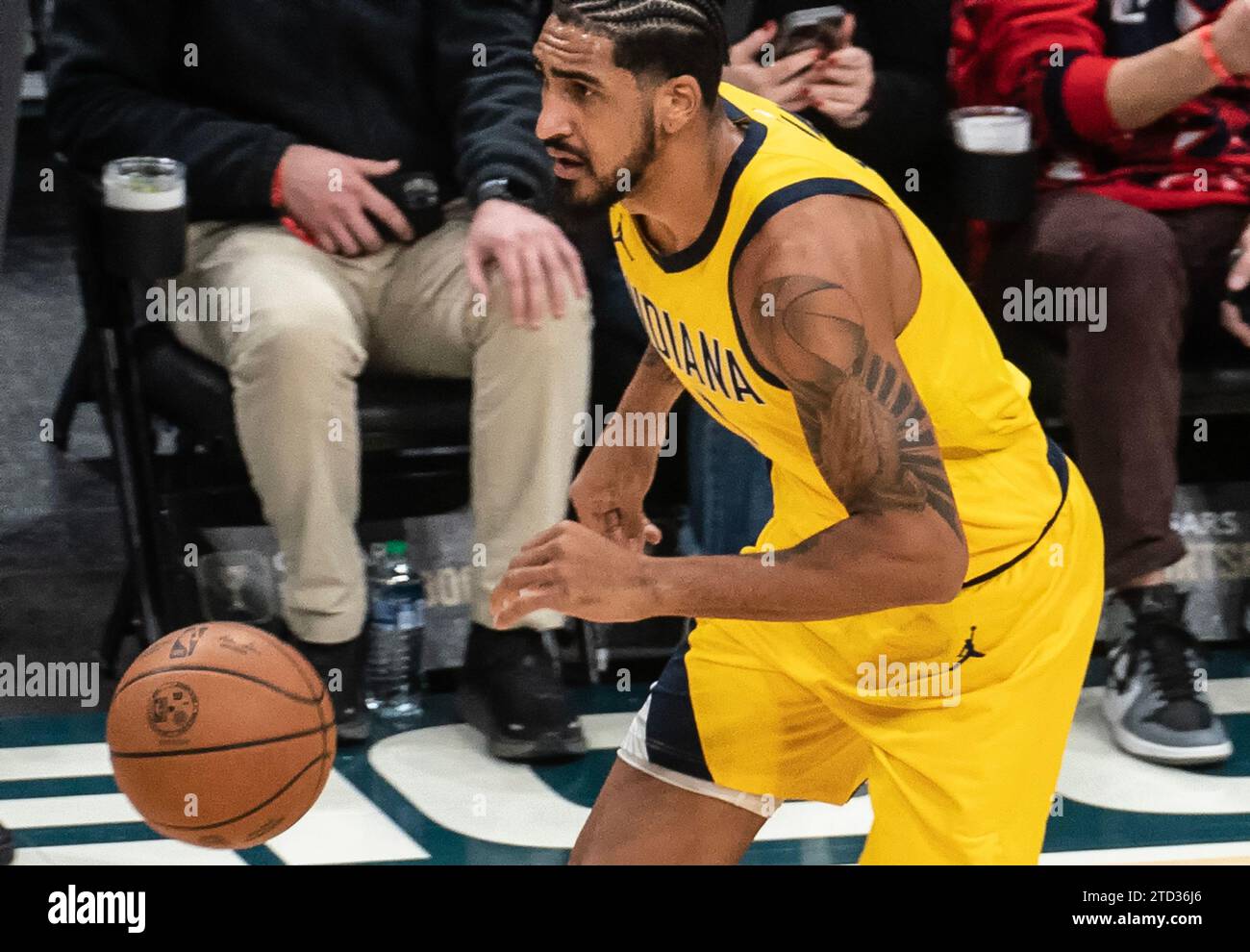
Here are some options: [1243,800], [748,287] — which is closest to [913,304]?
[748,287]

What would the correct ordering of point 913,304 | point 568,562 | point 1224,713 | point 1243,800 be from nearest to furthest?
point 568,562 → point 913,304 → point 1243,800 → point 1224,713

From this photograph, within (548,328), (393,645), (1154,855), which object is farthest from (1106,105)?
(393,645)

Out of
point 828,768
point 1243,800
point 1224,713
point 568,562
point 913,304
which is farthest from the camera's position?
point 1224,713

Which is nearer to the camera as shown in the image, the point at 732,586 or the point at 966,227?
the point at 732,586

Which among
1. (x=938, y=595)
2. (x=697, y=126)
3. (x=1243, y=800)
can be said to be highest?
(x=697, y=126)

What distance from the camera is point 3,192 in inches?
144

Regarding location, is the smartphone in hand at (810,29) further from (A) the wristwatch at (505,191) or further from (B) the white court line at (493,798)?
(B) the white court line at (493,798)

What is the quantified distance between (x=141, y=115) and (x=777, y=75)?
118 centimetres

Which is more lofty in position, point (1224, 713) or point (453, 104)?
point (453, 104)

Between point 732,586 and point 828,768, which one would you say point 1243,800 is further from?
point 732,586

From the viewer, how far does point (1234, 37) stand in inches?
150

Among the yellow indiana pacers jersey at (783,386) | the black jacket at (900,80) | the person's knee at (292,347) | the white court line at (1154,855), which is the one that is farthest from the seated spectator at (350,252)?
the yellow indiana pacers jersey at (783,386)

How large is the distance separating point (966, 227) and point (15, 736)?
Result: 206 centimetres

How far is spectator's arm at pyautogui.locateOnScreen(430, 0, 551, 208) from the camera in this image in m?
3.85
